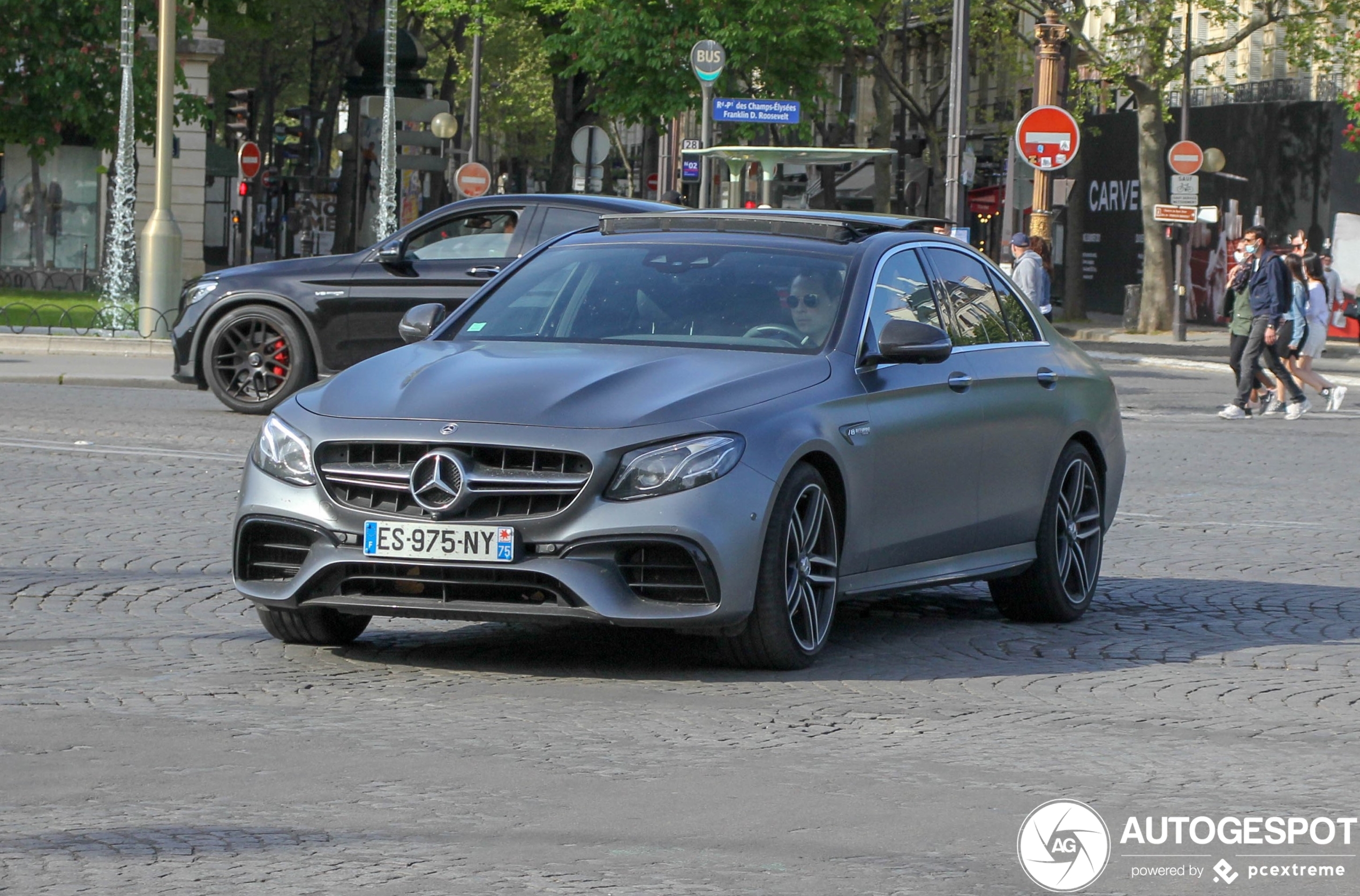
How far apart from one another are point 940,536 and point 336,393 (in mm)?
2363

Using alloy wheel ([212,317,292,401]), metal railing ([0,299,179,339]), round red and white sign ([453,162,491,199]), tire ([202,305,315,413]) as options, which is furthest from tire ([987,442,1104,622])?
round red and white sign ([453,162,491,199])

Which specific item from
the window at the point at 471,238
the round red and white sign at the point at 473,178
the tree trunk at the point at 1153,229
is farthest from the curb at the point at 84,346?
the tree trunk at the point at 1153,229

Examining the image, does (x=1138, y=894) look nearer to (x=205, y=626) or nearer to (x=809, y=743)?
(x=809, y=743)

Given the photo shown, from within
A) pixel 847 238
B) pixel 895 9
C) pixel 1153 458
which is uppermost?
pixel 895 9

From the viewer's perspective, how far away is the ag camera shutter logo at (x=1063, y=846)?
497 cm

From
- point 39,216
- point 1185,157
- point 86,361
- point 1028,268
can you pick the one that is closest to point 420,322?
point 1028,268

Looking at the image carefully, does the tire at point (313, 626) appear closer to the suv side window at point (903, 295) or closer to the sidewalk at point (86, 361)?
the suv side window at point (903, 295)

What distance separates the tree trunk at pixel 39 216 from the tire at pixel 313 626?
40.4 m

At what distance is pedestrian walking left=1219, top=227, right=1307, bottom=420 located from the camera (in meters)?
22.9

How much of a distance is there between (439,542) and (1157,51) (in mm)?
37624

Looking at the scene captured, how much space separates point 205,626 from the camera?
8.28m

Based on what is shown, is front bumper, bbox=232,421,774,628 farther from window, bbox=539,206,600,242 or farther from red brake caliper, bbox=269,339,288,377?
red brake caliper, bbox=269,339,288,377

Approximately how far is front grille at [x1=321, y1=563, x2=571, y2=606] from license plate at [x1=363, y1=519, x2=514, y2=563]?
0.04 m

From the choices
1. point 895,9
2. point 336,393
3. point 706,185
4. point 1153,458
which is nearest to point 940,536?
point 336,393
